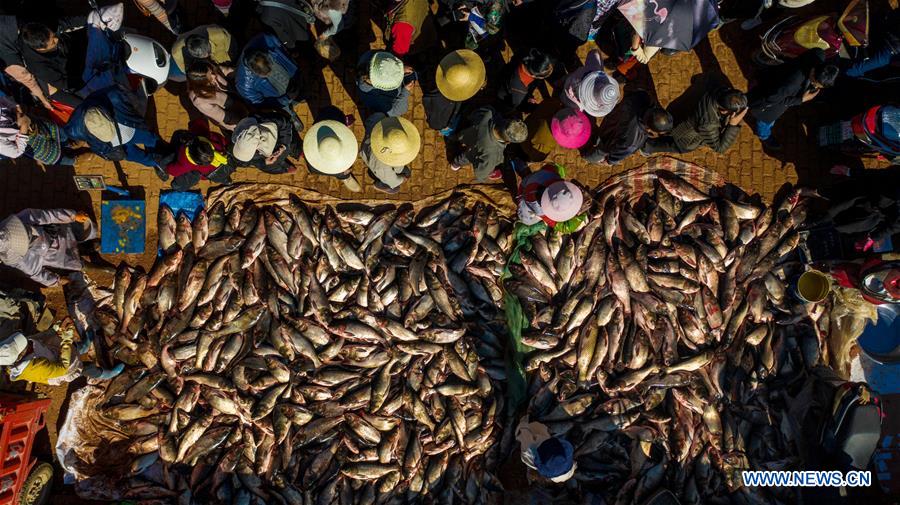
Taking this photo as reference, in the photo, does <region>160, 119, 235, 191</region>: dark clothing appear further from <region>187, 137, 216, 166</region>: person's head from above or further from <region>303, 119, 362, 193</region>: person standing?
<region>303, 119, 362, 193</region>: person standing

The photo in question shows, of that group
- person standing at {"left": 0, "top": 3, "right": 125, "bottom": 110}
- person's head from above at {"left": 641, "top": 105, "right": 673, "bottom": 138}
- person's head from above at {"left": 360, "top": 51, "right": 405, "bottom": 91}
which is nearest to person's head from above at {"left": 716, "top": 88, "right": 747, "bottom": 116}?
person's head from above at {"left": 641, "top": 105, "right": 673, "bottom": 138}

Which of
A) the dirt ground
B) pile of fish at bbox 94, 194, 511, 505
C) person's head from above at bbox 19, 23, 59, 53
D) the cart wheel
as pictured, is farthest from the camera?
the dirt ground

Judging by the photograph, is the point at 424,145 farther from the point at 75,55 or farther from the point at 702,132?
the point at 75,55

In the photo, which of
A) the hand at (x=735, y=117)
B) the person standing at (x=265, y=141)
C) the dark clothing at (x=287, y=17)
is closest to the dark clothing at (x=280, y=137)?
the person standing at (x=265, y=141)

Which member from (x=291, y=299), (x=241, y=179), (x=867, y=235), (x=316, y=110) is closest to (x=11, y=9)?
(x=241, y=179)

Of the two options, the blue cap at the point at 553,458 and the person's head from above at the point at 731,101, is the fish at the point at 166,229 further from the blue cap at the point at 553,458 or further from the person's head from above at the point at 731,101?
the person's head from above at the point at 731,101

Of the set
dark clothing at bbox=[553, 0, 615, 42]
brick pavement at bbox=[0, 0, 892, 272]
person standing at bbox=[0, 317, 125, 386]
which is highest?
dark clothing at bbox=[553, 0, 615, 42]
